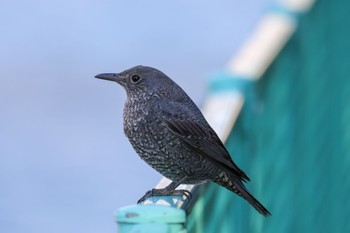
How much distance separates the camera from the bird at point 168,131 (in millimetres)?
4207

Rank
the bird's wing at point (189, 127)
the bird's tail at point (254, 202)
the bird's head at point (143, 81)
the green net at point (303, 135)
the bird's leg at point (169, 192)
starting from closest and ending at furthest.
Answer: the bird's leg at point (169, 192) < the bird's tail at point (254, 202) < the green net at point (303, 135) < the bird's wing at point (189, 127) < the bird's head at point (143, 81)

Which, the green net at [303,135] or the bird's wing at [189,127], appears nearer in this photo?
the green net at [303,135]

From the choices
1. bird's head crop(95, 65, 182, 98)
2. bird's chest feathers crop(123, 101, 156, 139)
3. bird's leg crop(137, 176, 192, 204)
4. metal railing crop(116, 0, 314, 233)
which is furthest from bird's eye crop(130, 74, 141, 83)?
bird's leg crop(137, 176, 192, 204)

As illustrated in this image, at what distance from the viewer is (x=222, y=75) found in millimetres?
3992

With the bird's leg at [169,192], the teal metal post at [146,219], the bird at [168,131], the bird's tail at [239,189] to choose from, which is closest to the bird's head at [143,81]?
the bird at [168,131]

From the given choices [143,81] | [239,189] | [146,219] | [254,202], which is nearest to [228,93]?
[239,189]

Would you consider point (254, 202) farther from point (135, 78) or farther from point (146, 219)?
point (146, 219)

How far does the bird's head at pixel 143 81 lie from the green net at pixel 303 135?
516 millimetres

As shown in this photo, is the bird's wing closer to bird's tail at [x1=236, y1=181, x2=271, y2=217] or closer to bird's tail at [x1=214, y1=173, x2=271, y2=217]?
bird's tail at [x1=214, y1=173, x2=271, y2=217]

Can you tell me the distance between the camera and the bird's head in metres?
4.31

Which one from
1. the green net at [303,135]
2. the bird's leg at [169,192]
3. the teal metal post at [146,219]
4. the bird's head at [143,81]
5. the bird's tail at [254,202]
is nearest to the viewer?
the teal metal post at [146,219]

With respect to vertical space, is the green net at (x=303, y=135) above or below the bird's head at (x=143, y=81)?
below

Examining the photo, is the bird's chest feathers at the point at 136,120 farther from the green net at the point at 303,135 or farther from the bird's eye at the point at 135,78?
the green net at the point at 303,135

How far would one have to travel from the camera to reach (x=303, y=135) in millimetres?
3938
